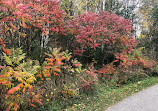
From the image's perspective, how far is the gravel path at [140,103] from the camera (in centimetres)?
415

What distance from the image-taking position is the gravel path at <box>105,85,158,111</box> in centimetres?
415

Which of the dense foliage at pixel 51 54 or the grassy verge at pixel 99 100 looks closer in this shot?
the dense foliage at pixel 51 54

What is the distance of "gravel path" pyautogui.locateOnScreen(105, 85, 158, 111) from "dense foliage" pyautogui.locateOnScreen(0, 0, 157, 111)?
4.59 ft

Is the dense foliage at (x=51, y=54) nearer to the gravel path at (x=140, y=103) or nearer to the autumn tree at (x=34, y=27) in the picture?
the autumn tree at (x=34, y=27)

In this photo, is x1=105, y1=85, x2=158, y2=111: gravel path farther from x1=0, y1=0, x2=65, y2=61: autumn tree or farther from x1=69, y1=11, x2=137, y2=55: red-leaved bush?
x1=0, y1=0, x2=65, y2=61: autumn tree

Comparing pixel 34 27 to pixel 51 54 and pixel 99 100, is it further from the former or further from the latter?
pixel 99 100

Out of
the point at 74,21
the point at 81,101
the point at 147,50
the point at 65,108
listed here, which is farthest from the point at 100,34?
the point at 147,50

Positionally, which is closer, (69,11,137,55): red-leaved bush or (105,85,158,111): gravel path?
(105,85,158,111): gravel path

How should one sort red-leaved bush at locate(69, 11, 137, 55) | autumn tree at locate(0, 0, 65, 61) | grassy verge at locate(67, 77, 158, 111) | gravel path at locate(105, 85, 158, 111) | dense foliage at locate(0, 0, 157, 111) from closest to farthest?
dense foliage at locate(0, 0, 157, 111) < gravel path at locate(105, 85, 158, 111) < grassy verge at locate(67, 77, 158, 111) < autumn tree at locate(0, 0, 65, 61) < red-leaved bush at locate(69, 11, 137, 55)

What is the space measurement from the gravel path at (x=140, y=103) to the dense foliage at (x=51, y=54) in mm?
1398

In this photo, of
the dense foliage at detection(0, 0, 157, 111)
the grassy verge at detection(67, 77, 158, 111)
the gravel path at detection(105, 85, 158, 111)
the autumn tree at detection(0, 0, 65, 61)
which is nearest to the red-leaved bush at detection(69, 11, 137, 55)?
the dense foliage at detection(0, 0, 157, 111)

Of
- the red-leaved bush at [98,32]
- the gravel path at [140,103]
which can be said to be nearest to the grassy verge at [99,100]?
the gravel path at [140,103]

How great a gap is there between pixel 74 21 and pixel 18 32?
3382 mm

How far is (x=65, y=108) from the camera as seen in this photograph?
4.45 meters
